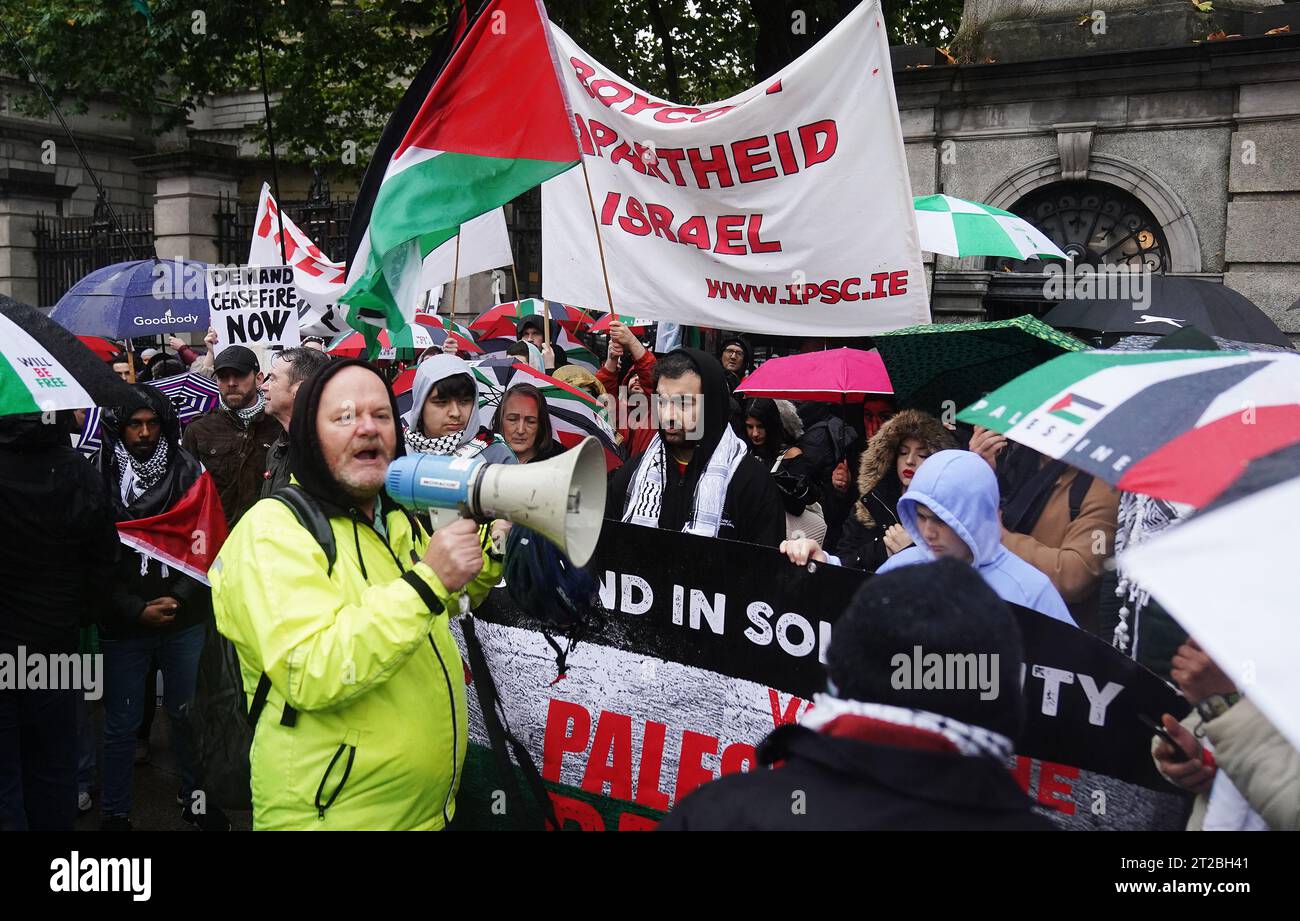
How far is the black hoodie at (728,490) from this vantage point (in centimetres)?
416

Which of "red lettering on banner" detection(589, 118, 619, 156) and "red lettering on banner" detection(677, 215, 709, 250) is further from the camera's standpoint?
"red lettering on banner" detection(589, 118, 619, 156)

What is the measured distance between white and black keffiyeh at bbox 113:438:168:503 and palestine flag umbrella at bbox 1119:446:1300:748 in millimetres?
4496

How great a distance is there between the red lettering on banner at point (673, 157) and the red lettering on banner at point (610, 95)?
1.01ft

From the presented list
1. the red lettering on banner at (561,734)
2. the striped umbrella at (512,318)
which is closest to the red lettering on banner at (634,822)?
the red lettering on banner at (561,734)

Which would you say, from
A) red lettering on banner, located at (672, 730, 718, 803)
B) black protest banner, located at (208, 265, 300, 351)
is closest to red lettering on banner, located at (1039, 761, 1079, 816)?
red lettering on banner, located at (672, 730, 718, 803)

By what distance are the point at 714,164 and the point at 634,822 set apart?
250cm

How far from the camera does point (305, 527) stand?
2574 mm

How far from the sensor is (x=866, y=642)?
1.63 meters

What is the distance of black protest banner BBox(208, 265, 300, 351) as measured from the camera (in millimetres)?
7348

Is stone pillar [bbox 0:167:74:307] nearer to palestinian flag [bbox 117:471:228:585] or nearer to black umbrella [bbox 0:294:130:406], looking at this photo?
palestinian flag [bbox 117:471:228:585]

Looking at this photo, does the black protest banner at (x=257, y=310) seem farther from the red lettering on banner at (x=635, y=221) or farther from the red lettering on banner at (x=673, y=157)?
the red lettering on banner at (x=673, y=157)

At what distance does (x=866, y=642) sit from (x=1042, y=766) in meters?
1.42

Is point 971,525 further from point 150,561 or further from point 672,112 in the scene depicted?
point 150,561
